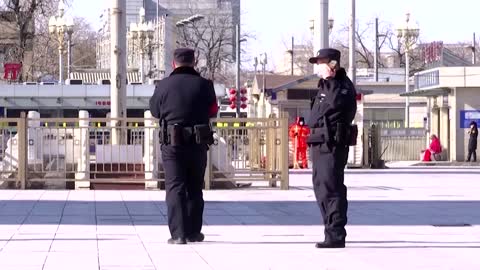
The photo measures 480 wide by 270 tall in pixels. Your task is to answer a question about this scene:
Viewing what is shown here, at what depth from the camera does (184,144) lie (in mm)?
12047

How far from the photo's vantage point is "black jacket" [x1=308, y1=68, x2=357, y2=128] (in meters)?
11.6

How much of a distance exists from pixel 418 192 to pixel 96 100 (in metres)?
26.9

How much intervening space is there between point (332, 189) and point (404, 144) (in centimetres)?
3694

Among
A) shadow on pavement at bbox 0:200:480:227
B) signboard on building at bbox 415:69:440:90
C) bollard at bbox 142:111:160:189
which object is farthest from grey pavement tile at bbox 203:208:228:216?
signboard on building at bbox 415:69:440:90

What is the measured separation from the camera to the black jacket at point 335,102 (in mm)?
11633
